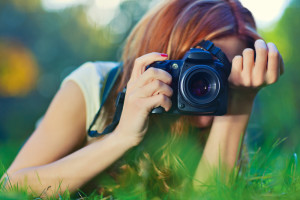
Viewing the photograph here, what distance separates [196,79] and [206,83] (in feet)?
0.15

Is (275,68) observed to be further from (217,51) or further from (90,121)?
(90,121)

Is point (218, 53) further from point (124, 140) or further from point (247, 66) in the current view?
point (124, 140)

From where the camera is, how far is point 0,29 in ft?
46.8

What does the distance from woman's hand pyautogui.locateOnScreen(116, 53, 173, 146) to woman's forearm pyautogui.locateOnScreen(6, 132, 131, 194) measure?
0.19 ft

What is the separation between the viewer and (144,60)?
1.39m

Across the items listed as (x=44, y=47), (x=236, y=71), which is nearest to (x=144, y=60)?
(x=236, y=71)

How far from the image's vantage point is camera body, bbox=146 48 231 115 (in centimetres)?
137

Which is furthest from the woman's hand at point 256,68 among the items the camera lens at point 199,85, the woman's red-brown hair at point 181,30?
the woman's red-brown hair at point 181,30

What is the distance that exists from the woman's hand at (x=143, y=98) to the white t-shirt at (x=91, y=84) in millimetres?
416

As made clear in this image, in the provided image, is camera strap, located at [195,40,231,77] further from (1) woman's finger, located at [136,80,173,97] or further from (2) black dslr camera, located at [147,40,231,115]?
(1) woman's finger, located at [136,80,173,97]

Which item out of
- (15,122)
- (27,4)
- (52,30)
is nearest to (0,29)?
(27,4)

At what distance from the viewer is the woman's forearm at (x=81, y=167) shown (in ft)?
4.58

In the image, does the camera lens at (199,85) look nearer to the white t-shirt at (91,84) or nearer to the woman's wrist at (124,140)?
the woman's wrist at (124,140)

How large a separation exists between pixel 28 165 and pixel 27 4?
1556cm
